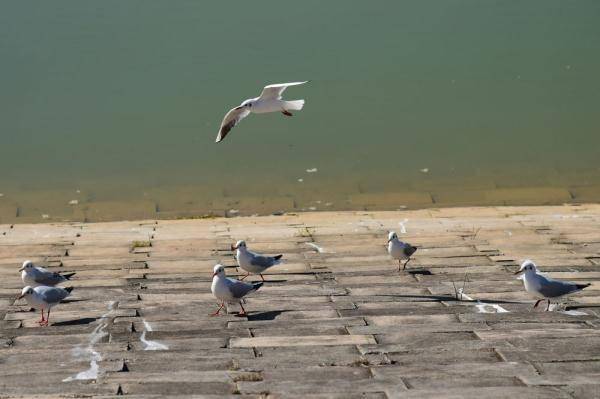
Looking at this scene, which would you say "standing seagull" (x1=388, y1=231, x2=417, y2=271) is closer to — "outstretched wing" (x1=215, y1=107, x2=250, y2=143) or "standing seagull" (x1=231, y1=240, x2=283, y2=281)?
"standing seagull" (x1=231, y1=240, x2=283, y2=281)

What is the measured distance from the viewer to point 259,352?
6406 mm

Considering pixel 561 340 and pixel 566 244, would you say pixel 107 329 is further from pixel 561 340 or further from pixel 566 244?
pixel 566 244

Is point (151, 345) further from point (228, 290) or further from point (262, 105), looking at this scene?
point (262, 105)

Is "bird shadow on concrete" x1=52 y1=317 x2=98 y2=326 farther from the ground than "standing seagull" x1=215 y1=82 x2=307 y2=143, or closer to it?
closer to it

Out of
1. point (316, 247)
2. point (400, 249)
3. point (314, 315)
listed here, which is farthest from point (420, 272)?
point (314, 315)

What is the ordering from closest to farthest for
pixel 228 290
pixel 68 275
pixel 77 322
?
pixel 77 322
pixel 228 290
pixel 68 275

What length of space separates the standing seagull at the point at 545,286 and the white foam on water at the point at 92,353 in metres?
2.90

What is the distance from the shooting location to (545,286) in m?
7.70

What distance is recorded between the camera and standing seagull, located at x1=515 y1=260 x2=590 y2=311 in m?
7.70

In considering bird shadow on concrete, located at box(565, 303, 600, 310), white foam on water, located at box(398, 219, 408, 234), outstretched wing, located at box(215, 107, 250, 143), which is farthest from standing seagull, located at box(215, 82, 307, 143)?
bird shadow on concrete, located at box(565, 303, 600, 310)

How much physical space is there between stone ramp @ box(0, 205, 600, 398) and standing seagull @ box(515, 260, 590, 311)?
0.13 metres

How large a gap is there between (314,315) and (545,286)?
1.61 metres

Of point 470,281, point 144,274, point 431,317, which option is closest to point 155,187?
point 144,274

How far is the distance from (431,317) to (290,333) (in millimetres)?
1017
